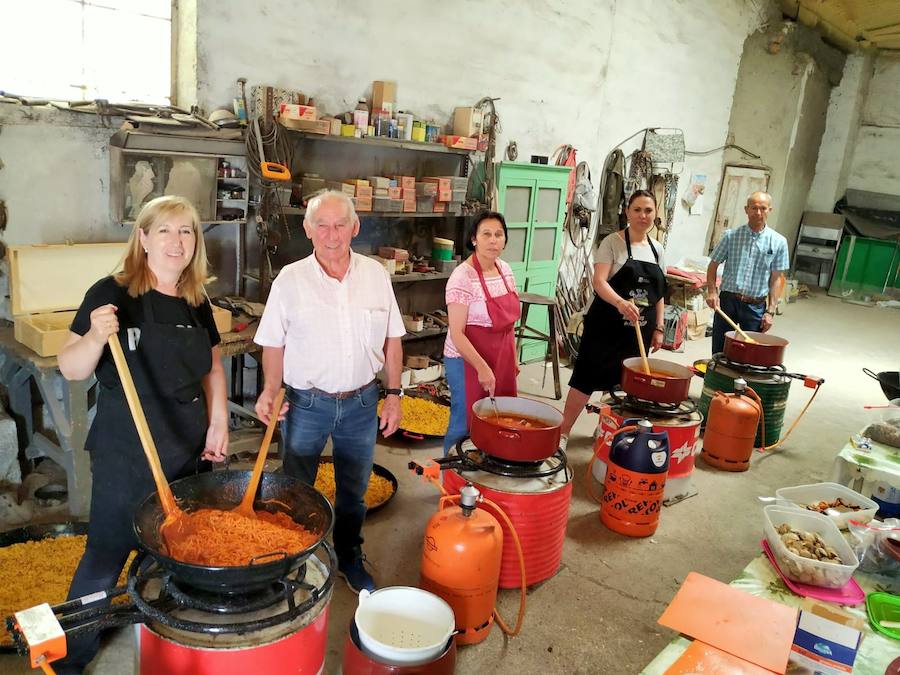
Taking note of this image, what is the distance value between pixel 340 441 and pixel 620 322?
2392 millimetres

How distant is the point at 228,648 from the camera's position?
1.71m

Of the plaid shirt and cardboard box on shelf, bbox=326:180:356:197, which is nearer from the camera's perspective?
cardboard box on shelf, bbox=326:180:356:197

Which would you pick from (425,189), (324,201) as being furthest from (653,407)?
(425,189)

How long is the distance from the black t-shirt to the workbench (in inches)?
53.9

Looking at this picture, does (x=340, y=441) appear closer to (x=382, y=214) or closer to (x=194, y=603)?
(x=194, y=603)

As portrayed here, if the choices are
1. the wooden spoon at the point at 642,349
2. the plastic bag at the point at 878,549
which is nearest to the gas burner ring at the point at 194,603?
the plastic bag at the point at 878,549

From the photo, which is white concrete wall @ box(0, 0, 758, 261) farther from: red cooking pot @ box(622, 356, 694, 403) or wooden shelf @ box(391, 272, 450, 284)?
red cooking pot @ box(622, 356, 694, 403)

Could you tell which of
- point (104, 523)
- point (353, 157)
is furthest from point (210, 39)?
point (104, 523)

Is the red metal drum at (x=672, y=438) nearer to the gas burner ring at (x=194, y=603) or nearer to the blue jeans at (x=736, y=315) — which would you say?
the blue jeans at (x=736, y=315)

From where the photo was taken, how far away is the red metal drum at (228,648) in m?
1.72

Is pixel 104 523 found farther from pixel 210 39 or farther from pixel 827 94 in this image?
pixel 827 94

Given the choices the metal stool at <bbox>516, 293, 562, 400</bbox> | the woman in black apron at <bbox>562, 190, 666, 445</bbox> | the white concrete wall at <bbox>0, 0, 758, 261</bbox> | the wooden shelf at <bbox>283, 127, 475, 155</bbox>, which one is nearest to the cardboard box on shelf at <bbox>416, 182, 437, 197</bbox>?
the wooden shelf at <bbox>283, 127, 475, 155</bbox>

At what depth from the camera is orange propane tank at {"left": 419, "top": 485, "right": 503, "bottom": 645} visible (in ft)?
8.59

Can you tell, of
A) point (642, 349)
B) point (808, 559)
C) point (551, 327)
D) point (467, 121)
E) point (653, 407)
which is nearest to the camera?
point (808, 559)
